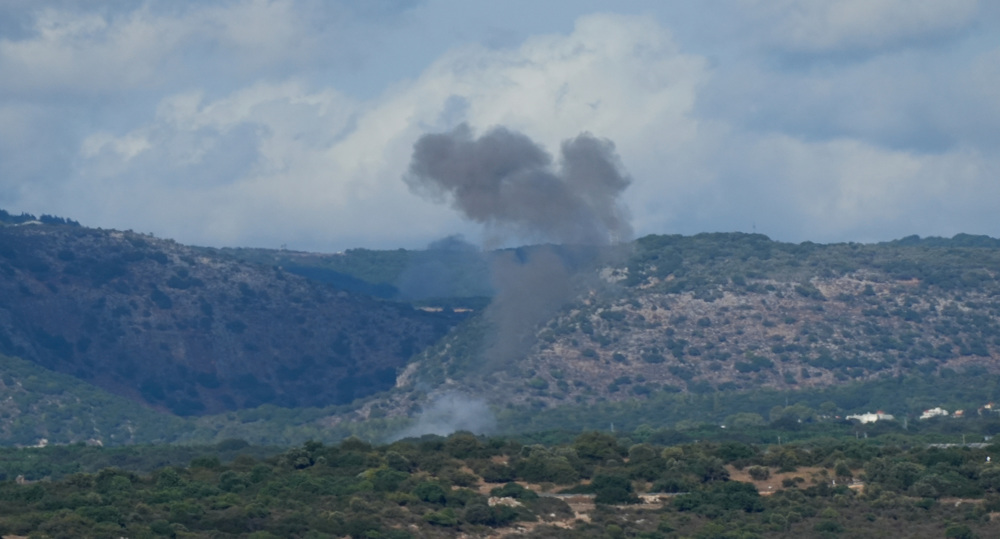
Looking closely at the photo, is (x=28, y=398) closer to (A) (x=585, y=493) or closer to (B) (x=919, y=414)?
(B) (x=919, y=414)

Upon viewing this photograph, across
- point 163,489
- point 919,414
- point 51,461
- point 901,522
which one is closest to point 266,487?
point 163,489

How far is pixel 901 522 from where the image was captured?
94.0 meters

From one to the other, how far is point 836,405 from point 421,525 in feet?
314

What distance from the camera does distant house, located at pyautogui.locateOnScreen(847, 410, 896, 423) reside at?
6373 inches

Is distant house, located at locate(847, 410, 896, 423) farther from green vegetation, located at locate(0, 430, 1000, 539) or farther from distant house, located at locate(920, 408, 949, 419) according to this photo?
green vegetation, located at locate(0, 430, 1000, 539)

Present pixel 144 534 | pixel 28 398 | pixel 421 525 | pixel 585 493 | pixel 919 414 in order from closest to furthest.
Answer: pixel 144 534
pixel 421 525
pixel 585 493
pixel 919 414
pixel 28 398

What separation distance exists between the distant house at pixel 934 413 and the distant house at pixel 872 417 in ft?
9.09

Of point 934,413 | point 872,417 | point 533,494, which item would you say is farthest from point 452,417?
point 533,494

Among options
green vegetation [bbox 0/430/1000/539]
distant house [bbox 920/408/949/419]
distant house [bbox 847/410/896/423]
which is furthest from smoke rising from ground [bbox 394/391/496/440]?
green vegetation [bbox 0/430/1000/539]

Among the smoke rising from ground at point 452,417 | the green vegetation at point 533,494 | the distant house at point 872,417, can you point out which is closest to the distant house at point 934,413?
the distant house at point 872,417

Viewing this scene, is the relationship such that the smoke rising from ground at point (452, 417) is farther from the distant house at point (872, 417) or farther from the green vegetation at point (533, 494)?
the green vegetation at point (533, 494)

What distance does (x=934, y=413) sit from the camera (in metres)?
168

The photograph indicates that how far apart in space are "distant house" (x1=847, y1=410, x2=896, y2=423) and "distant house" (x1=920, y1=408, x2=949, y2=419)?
109 inches

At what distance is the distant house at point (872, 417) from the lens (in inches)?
6373
